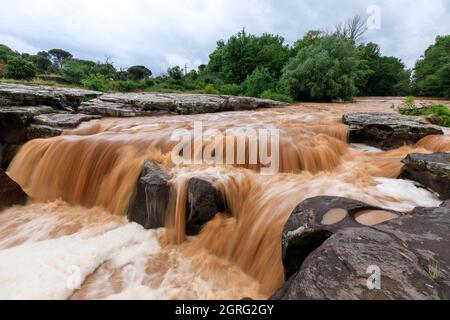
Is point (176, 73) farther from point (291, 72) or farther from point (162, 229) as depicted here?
point (162, 229)

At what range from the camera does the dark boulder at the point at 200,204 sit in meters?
3.00

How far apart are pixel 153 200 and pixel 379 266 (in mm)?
2595

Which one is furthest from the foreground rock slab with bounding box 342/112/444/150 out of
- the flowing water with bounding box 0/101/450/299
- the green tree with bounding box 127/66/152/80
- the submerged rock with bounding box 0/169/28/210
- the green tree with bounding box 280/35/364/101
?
the green tree with bounding box 127/66/152/80

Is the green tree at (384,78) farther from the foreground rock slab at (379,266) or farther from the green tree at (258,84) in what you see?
the foreground rock slab at (379,266)

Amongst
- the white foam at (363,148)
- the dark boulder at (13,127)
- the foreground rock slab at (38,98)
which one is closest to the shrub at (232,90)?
the foreground rock slab at (38,98)

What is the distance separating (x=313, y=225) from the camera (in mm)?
1902

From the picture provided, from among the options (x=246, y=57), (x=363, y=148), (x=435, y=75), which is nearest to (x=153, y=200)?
(x=363, y=148)

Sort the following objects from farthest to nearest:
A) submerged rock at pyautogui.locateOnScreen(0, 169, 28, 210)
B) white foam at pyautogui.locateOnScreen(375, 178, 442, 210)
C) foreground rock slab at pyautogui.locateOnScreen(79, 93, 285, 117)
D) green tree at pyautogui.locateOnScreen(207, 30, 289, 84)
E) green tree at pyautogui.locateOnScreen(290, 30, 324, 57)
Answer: green tree at pyautogui.locateOnScreen(290, 30, 324, 57)
green tree at pyautogui.locateOnScreen(207, 30, 289, 84)
foreground rock slab at pyautogui.locateOnScreen(79, 93, 285, 117)
submerged rock at pyautogui.locateOnScreen(0, 169, 28, 210)
white foam at pyautogui.locateOnScreen(375, 178, 442, 210)

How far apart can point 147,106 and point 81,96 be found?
258 centimetres

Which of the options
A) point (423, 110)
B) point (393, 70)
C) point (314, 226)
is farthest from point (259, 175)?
point (393, 70)

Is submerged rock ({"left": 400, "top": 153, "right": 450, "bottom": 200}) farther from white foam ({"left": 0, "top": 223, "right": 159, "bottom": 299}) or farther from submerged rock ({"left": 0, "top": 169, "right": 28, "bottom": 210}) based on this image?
submerged rock ({"left": 0, "top": 169, "right": 28, "bottom": 210})

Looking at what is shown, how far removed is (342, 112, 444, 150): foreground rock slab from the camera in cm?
512

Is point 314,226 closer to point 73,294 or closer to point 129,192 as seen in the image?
point 73,294

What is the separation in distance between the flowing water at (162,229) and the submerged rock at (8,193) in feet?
0.54
